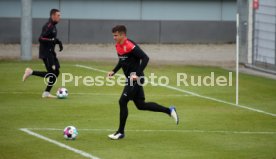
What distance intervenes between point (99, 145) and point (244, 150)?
2.59 metres

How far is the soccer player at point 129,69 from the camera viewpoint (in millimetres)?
16297

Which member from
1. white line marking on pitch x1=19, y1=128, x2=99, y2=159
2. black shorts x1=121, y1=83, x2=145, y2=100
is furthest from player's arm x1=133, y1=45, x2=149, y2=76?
white line marking on pitch x1=19, y1=128, x2=99, y2=159

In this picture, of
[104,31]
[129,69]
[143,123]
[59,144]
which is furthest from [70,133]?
[104,31]

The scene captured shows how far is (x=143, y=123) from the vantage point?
18672 millimetres

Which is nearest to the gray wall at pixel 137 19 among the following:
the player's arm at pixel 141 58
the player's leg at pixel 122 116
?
the player's arm at pixel 141 58

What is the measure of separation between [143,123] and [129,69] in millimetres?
2330

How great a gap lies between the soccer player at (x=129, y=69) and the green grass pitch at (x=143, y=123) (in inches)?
21.1

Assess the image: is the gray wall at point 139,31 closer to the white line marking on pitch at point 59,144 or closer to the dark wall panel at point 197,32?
the dark wall panel at point 197,32

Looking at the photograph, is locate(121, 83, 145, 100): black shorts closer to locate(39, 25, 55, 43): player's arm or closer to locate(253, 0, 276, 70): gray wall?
locate(39, 25, 55, 43): player's arm

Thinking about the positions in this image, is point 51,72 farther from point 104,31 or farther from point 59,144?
point 104,31

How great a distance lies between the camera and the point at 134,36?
4172 cm

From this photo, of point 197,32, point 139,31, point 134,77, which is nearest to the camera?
point 134,77

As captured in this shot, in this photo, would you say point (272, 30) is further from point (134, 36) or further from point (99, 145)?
point (99, 145)

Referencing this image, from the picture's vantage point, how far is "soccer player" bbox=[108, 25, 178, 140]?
16.3 m
